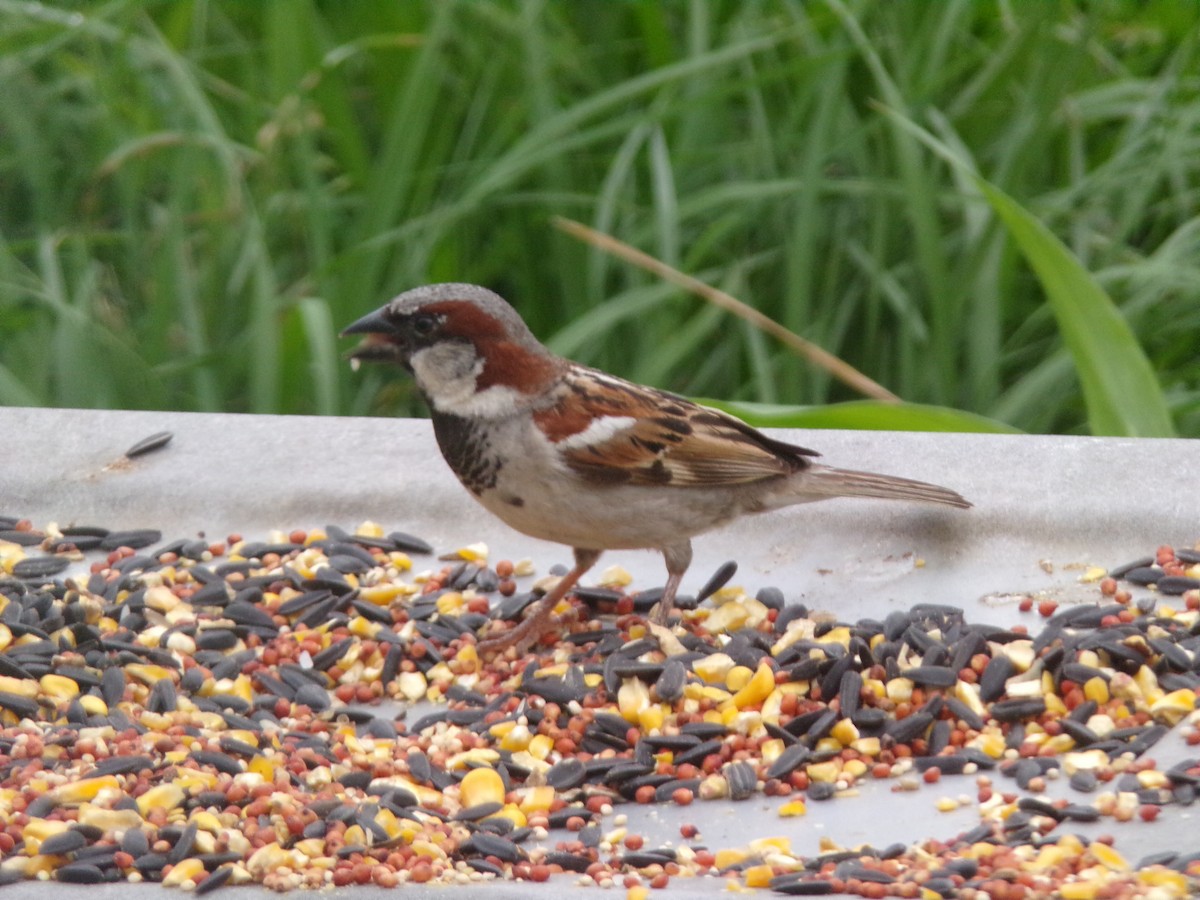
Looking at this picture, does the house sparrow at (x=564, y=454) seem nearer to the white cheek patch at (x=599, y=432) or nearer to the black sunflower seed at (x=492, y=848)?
the white cheek patch at (x=599, y=432)

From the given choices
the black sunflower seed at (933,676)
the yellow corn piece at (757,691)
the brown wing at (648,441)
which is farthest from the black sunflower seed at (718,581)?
the black sunflower seed at (933,676)

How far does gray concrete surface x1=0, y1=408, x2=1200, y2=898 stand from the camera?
105 inches

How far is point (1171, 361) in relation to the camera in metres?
3.97

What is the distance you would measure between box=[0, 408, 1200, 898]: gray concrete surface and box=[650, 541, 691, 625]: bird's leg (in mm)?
99

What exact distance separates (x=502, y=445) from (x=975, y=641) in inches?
30.7

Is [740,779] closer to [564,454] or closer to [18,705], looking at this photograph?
[564,454]

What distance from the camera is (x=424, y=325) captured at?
8.62 feet

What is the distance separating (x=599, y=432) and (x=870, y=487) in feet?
1.48

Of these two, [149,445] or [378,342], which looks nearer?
[378,342]

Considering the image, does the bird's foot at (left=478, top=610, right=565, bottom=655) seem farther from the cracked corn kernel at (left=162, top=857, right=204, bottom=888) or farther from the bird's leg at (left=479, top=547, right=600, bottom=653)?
the cracked corn kernel at (left=162, top=857, right=204, bottom=888)

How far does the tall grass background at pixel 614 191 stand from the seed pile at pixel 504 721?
1.10 m

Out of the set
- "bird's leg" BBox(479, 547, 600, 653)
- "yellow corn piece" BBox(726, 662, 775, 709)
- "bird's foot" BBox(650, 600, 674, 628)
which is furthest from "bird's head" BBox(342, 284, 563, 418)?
"yellow corn piece" BBox(726, 662, 775, 709)

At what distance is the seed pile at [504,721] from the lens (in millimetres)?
1865

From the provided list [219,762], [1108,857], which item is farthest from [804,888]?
[219,762]
